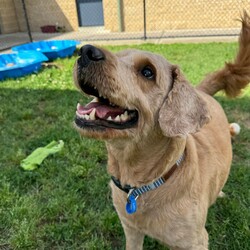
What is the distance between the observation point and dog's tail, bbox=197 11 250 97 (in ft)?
9.42

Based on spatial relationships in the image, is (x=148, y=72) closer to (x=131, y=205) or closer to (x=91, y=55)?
(x=91, y=55)

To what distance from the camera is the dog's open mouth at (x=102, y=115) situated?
69.5 inches

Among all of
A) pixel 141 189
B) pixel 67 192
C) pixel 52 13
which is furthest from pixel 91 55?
pixel 52 13

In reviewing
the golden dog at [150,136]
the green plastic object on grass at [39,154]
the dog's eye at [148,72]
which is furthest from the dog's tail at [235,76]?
the green plastic object on grass at [39,154]

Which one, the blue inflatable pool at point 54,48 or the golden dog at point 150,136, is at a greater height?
the golden dog at point 150,136

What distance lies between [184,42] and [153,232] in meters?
8.61

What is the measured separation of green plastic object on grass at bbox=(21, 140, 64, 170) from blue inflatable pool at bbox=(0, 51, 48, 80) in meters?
3.33

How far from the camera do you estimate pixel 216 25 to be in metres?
12.5

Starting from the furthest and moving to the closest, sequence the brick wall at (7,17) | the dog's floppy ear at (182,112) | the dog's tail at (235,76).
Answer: the brick wall at (7,17)
the dog's tail at (235,76)
the dog's floppy ear at (182,112)

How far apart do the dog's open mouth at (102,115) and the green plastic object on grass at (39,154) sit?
5.97ft

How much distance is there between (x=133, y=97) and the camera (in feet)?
5.90

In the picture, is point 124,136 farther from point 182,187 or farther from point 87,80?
point 182,187

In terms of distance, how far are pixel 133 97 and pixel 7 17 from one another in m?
16.6

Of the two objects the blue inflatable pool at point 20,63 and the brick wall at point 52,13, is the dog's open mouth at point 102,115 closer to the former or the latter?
the blue inflatable pool at point 20,63
